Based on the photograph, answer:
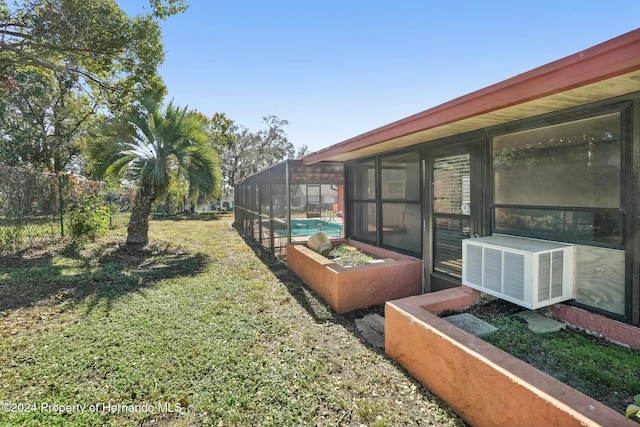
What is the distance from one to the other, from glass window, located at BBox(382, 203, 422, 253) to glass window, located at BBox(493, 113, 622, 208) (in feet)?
4.87

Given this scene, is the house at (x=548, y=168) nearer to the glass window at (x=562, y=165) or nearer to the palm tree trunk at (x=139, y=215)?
the glass window at (x=562, y=165)

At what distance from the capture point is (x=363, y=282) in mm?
4145

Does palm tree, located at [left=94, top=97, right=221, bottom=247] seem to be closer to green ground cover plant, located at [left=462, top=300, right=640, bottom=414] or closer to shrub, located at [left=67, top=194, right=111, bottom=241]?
shrub, located at [left=67, top=194, right=111, bottom=241]

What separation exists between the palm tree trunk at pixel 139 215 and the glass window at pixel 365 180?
5163 mm

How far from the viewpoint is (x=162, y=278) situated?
18.1 ft

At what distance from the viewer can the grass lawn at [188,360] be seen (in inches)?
83.7

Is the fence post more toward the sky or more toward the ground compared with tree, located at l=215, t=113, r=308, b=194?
more toward the ground

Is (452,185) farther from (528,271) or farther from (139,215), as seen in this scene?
(139,215)

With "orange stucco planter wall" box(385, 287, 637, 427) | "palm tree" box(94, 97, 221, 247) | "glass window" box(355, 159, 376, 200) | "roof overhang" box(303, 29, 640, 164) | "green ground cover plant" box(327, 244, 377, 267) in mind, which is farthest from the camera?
"palm tree" box(94, 97, 221, 247)

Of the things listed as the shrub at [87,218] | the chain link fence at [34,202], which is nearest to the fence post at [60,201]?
the chain link fence at [34,202]

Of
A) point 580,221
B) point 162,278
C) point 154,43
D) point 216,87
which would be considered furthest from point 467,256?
point 216,87

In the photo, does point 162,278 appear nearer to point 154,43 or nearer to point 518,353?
point 518,353

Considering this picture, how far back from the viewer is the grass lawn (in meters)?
2.13

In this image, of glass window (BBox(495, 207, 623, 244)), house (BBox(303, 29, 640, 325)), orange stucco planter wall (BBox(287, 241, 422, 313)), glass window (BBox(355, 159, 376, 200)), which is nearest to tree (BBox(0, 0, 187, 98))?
glass window (BBox(355, 159, 376, 200))
